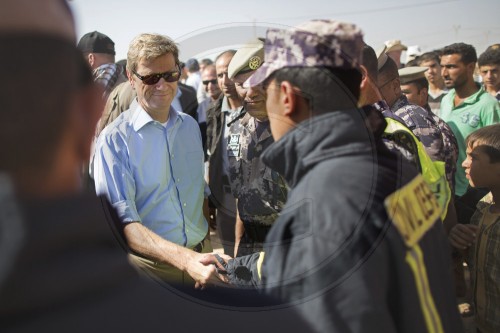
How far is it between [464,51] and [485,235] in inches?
114

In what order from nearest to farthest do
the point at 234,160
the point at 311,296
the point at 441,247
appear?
the point at 311,296 → the point at 441,247 → the point at 234,160

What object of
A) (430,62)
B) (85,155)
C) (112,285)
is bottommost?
(430,62)

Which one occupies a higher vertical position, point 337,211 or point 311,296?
point 337,211

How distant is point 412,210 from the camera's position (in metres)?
1.31

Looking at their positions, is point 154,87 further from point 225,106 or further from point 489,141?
point 489,141

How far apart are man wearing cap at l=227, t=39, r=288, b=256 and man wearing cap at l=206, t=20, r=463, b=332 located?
107cm

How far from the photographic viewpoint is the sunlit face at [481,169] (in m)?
3.13

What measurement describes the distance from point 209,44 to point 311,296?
3.86 ft

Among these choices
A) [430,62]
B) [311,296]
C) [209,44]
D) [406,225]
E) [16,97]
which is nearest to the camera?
[16,97]

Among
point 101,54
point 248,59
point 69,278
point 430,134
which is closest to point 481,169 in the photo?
point 430,134

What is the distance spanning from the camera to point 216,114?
4.34 meters

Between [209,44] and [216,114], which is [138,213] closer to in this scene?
[209,44]

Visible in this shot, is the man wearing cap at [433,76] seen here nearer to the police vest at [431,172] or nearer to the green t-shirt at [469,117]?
the green t-shirt at [469,117]

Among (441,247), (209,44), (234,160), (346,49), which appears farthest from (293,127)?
(234,160)
